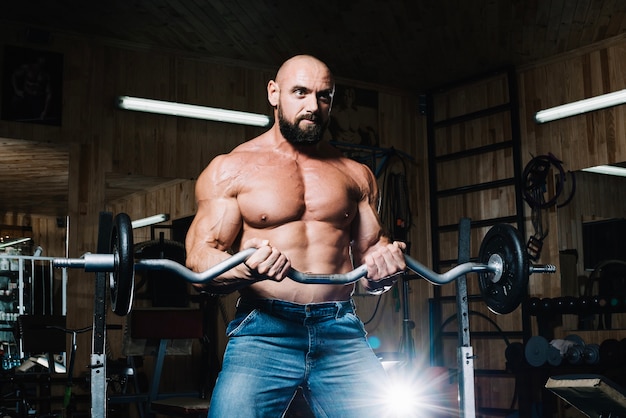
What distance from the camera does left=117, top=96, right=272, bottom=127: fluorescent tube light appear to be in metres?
6.43

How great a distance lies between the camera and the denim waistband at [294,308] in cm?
234

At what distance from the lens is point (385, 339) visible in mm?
7484

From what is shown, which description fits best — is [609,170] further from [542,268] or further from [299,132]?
[299,132]

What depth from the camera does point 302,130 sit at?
2.52m

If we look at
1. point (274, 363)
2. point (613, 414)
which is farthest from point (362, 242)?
point (613, 414)

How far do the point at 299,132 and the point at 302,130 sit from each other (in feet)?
0.05

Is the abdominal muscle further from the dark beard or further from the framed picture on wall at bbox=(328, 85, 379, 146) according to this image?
the framed picture on wall at bbox=(328, 85, 379, 146)

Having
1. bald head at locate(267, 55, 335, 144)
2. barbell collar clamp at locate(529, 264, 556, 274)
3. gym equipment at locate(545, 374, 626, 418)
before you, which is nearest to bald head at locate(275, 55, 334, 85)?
bald head at locate(267, 55, 335, 144)

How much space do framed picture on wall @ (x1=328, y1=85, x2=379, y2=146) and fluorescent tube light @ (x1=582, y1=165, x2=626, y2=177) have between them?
2085 mm

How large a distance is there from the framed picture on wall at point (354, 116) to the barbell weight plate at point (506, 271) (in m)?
4.85

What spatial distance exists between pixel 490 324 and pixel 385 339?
1.03 m

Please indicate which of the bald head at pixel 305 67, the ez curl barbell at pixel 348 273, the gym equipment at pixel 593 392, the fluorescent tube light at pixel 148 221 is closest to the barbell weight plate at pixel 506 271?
the ez curl barbell at pixel 348 273

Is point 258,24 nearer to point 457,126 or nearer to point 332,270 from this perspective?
point 457,126

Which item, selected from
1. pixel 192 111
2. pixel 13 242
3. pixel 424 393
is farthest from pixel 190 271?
pixel 13 242
